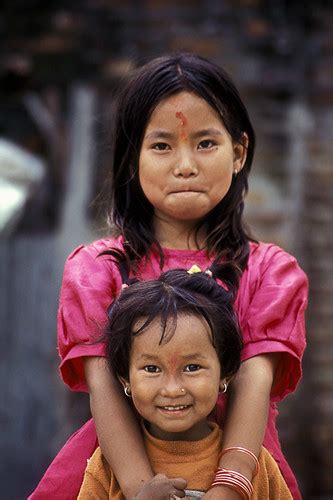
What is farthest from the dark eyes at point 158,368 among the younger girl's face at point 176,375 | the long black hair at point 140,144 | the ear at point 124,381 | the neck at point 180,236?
the neck at point 180,236

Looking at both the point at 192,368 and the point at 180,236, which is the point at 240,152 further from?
the point at 192,368

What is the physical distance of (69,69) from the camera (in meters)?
5.85

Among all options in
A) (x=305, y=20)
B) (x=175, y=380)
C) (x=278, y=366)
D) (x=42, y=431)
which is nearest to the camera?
(x=175, y=380)

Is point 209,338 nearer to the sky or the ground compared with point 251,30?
nearer to the ground

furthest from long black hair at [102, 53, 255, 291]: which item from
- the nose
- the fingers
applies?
the fingers

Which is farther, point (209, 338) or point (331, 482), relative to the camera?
point (331, 482)

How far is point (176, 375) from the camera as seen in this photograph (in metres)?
2.77

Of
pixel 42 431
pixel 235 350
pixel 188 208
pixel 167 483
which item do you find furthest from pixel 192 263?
pixel 42 431

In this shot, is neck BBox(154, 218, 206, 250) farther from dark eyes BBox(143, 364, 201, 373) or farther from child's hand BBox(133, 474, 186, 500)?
child's hand BBox(133, 474, 186, 500)

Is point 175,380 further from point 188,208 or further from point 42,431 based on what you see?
point 42,431

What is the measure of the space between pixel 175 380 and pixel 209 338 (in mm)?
121

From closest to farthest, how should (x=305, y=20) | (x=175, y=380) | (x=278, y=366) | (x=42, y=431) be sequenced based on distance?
1. (x=175, y=380)
2. (x=278, y=366)
3. (x=42, y=431)
4. (x=305, y=20)

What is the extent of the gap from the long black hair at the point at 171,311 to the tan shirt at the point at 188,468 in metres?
0.16

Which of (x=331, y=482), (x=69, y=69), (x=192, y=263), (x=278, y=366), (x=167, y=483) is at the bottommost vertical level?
(x=331, y=482)
